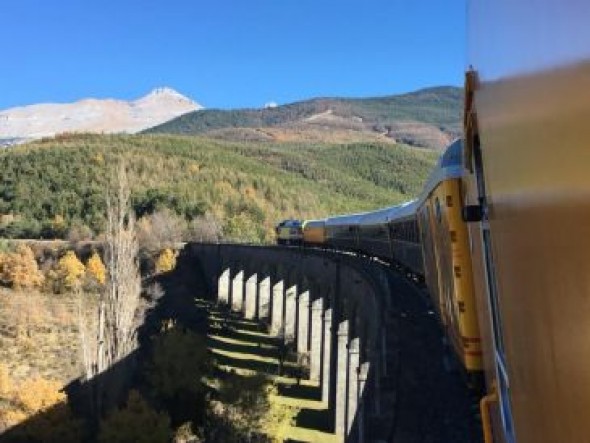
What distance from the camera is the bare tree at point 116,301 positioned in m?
30.7

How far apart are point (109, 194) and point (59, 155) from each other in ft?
333

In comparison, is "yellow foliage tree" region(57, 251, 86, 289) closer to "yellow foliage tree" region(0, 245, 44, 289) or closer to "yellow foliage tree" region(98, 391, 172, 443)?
"yellow foliage tree" region(0, 245, 44, 289)

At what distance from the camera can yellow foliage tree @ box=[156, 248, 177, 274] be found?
67875 mm

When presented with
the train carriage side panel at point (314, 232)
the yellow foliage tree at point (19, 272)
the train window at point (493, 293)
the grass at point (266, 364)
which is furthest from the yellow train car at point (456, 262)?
the yellow foliage tree at point (19, 272)

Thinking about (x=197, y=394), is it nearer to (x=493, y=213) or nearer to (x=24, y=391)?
(x=24, y=391)

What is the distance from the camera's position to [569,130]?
1240 millimetres

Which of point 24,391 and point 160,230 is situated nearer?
point 24,391

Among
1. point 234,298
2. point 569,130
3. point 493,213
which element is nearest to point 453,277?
point 493,213

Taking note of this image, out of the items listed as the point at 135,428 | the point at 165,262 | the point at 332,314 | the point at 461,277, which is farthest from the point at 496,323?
the point at 165,262

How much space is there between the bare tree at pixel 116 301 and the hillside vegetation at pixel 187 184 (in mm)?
51736

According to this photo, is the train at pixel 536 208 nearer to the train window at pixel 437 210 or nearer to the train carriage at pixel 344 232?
the train window at pixel 437 210

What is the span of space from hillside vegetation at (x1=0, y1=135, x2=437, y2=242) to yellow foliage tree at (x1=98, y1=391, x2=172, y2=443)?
58.7m

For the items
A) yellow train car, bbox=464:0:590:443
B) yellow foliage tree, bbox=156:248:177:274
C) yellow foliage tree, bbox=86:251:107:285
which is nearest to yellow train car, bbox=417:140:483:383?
yellow train car, bbox=464:0:590:443

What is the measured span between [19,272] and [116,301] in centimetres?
3848
